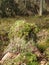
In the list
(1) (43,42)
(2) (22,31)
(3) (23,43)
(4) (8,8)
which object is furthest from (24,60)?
(4) (8,8)

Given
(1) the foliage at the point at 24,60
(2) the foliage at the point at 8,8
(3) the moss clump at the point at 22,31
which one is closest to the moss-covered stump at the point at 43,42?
(3) the moss clump at the point at 22,31

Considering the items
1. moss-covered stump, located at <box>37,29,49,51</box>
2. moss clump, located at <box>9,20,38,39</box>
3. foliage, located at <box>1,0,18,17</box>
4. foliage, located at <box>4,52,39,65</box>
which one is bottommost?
foliage, located at <box>1,0,18,17</box>

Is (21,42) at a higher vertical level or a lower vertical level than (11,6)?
higher

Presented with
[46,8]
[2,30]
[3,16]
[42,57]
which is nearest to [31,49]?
[42,57]

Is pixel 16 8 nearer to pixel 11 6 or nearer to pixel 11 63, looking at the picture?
pixel 11 6

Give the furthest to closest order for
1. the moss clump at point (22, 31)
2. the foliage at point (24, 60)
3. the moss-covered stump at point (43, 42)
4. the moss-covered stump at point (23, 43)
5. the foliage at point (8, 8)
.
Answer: the foliage at point (8, 8) → the moss-covered stump at point (43, 42) → the moss clump at point (22, 31) → the moss-covered stump at point (23, 43) → the foliage at point (24, 60)

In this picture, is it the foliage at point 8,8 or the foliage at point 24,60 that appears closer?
the foliage at point 24,60

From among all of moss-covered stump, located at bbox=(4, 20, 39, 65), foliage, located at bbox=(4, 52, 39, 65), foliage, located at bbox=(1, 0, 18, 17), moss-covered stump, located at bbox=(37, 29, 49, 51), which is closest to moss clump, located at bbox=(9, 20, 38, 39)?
moss-covered stump, located at bbox=(4, 20, 39, 65)

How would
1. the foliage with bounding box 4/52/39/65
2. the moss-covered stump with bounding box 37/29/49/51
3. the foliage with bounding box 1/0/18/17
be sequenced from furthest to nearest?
1. the foliage with bounding box 1/0/18/17
2. the moss-covered stump with bounding box 37/29/49/51
3. the foliage with bounding box 4/52/39/65

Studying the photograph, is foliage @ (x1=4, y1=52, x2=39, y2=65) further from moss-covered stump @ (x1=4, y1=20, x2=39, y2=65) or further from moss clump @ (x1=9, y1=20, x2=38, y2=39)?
moss clump @ (x1=9, y1=20, x2=38, y2=39)

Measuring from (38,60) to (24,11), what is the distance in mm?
18137

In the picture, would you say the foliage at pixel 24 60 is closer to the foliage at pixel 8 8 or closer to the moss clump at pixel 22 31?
the moss clump at pixel 22 31

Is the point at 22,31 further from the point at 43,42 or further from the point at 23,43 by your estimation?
the point at 43,42

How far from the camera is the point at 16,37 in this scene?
43.9 ft
